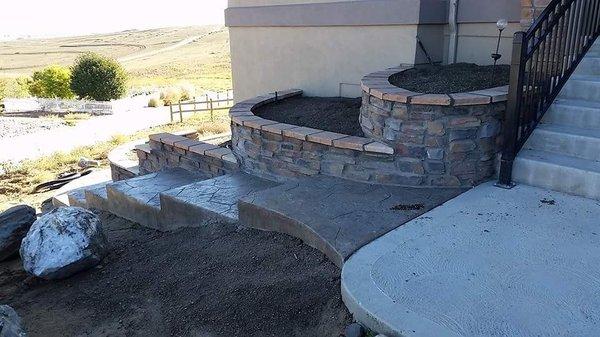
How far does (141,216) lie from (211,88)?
27.0 m

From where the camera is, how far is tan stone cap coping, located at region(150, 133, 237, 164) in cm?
503

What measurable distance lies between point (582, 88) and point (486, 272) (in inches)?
94.6

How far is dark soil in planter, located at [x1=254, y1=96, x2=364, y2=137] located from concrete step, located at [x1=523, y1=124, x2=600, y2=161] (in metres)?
1.46

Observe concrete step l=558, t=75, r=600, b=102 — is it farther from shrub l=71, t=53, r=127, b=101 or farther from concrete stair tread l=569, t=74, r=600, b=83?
shrub l=71, t=53, r=127, b=101

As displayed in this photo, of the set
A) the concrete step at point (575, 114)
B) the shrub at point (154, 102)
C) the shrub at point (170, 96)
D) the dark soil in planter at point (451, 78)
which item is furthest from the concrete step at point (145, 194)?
the shrub at point (170, 96)

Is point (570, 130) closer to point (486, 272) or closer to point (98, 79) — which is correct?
point (486, 272)

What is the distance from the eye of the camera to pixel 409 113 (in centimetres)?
363

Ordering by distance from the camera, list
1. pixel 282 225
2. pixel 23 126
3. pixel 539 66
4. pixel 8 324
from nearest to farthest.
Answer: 1. pixel 8 324
2. pixel 282 225
3. pixel 539 66
4. pixel 23 126

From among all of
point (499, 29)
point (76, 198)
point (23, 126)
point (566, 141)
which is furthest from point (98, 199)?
point (23, 126)

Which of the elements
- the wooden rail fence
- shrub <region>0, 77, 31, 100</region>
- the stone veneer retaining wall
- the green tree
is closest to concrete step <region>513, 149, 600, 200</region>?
the stone veneer retaining wall

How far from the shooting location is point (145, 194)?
488 centimetres

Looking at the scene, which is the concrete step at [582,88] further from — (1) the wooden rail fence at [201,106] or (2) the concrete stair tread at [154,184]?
(1) the wooden rail fence at [201,106]

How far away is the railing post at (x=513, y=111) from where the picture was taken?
3297 millimetres

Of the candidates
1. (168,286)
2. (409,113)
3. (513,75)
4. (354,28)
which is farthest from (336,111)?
(168,286)
